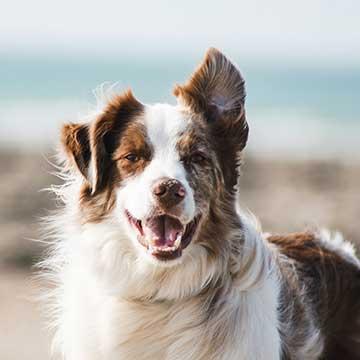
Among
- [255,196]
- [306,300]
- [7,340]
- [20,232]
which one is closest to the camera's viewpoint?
[306,300]

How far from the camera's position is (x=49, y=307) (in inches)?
251

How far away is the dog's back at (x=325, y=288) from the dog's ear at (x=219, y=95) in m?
1.03

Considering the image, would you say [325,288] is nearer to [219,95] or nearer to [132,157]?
[219,95]

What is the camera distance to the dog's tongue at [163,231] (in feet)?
18.0

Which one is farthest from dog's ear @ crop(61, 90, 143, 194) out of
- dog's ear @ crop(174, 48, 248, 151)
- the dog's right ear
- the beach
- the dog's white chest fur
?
the beach

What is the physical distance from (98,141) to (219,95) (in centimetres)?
74

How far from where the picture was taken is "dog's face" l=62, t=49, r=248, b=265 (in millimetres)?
5461

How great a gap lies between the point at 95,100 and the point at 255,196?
10.3 m

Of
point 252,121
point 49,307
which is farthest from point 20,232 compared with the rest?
point 252,121

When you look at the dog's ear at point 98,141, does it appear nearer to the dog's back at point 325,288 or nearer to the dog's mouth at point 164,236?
the dog's mouth at point 164,236

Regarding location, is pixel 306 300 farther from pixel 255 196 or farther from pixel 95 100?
pixel 255 196

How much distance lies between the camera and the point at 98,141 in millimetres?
5836

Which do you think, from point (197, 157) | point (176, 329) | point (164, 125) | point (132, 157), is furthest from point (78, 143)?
point (176, 329)

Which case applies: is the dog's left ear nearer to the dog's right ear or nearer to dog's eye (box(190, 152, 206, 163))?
dog's eye (box(190, 152, 206, 163))
